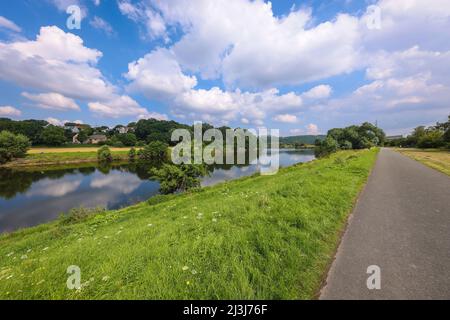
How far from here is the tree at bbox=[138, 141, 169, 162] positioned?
6688 centimetres

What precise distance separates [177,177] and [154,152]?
49.8 metres

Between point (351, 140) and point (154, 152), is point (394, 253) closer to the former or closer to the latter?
point (154, 152)

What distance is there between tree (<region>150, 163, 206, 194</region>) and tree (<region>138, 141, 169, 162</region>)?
4643cm

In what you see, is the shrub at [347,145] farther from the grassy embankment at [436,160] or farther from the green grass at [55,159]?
the green grass at [55,159]

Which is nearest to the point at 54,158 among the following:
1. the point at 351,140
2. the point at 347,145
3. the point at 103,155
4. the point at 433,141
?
the point at 103,155

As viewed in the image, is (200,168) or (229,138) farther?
(229,138)

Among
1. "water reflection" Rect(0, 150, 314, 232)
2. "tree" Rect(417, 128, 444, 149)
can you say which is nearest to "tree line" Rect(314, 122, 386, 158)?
"tree" Rect(417, 128, 444, 149)

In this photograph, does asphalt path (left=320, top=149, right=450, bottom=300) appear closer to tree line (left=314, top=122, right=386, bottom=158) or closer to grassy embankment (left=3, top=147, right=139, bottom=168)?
tree line (left=314, top=122, right=386, bottom=158)

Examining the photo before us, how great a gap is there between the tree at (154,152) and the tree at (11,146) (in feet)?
101

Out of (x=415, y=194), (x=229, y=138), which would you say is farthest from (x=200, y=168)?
(x=229, y=138)

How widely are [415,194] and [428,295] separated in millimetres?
8352

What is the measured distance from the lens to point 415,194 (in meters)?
9.23
